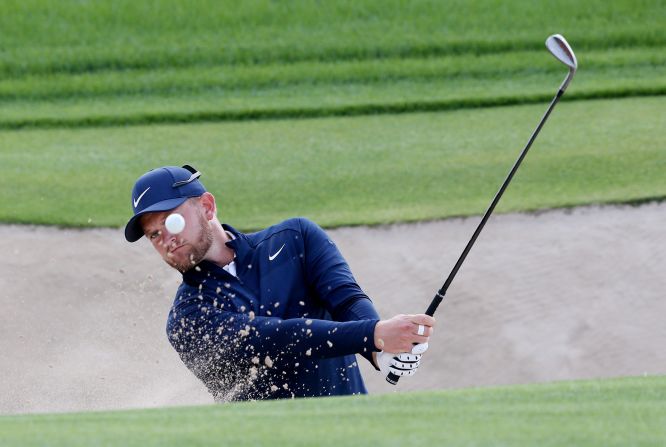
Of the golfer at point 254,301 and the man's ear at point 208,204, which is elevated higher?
the man's ear at point 208,204

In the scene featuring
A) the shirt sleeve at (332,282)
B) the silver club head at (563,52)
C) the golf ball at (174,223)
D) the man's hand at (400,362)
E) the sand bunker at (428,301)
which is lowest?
the sand bunker at (428,301)

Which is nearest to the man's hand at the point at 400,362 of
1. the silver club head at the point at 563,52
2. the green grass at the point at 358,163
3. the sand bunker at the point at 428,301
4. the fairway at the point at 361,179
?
the fairway at the point at 361,179

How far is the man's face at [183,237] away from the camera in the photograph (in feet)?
16.0

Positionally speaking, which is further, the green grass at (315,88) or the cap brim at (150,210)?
the green grass at (315,88)

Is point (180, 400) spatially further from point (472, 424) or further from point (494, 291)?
point (472, 424)

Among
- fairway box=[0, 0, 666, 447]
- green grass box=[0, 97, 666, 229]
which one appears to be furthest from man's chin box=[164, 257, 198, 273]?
green grass box=[0, 97, 666, 229]

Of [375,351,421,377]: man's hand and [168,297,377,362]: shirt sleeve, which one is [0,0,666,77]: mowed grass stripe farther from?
[375,351,421,377]: man's hand

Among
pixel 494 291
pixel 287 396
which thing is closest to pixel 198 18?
pixel 494 291

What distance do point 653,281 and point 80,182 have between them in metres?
4.11

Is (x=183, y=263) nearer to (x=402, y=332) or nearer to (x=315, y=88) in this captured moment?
(x=402, y=332)

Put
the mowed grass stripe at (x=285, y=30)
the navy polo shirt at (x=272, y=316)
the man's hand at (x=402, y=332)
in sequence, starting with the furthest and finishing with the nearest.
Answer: the mowed grass stripe at (x=285, y=30), the navy polo shirt at (x=272, y=316), the man's hand at (x=402, y=332)

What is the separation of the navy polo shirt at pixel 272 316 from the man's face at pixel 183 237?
2.5 inches

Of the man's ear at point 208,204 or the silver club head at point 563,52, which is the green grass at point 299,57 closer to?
the silver club head at point 563,52

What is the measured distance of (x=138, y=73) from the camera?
11.1 meters
